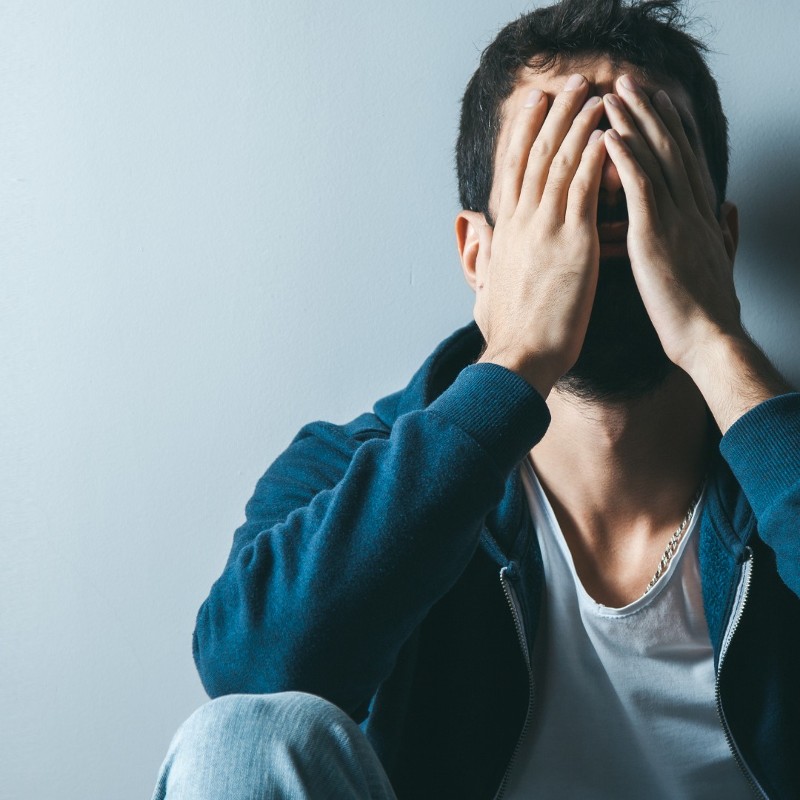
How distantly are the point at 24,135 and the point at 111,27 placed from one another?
20cm

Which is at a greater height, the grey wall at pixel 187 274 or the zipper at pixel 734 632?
the grey wall at pixel 187 274

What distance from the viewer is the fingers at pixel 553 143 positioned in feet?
3.62

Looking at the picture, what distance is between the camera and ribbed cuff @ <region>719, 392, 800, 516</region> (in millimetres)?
955

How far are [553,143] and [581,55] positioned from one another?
158 mm

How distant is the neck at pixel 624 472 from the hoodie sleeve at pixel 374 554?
0.85 ft

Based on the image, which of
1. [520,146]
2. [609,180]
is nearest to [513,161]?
[520,146]

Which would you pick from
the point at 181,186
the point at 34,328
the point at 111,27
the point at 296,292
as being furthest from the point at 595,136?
the point at 34,328

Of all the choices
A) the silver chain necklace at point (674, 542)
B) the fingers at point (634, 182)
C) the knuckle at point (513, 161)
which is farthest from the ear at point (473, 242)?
the silver chain necklace at point (674, 542)

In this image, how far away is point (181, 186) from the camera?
135cm

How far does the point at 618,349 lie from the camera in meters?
1.18

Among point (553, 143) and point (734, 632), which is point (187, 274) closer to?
point (553, 143)

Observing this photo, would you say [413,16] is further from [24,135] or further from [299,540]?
[299,540]

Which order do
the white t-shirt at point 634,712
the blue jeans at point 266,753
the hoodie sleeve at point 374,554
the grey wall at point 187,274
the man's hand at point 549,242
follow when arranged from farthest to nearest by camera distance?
the grey wall at point 187,274, the white t-shirt at point 634,712, the man's hand at point 549,242, the hoodie sleeve at point 374,554, the blue jeans at point 266,753

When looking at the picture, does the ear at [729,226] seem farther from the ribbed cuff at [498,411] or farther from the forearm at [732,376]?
the ribbed cuff at [498,411]
